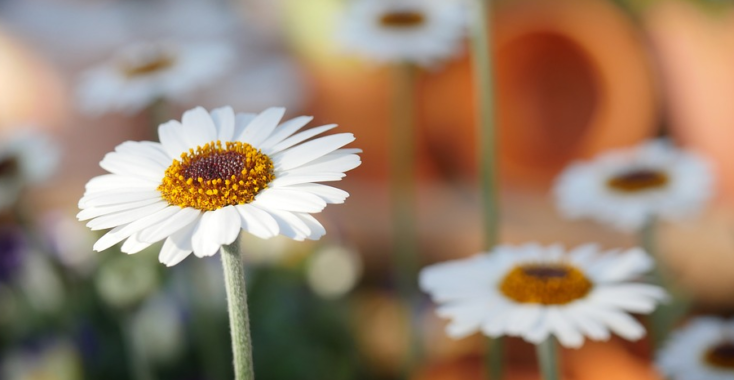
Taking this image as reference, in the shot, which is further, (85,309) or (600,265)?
(85,309)

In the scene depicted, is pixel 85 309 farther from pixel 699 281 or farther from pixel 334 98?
pixel 699 281

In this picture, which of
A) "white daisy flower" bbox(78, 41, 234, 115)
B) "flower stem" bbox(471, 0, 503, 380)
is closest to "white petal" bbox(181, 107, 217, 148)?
"flower stem" bbox(471, 0, 503, 380)

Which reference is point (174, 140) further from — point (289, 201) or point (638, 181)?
point (638, 181)

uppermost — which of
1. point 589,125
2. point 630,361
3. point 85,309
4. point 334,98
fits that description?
point 334,98

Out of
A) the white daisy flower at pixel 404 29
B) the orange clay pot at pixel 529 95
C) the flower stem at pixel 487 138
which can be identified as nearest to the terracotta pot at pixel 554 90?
the orange clay pot at pixel 529 95

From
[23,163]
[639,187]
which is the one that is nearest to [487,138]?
[639,187]

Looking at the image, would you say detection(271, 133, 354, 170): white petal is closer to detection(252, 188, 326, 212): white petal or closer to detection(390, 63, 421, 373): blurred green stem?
detection(252, 188, 326, 212): white petal

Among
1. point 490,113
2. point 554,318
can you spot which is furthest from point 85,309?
point 554,318
